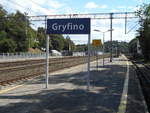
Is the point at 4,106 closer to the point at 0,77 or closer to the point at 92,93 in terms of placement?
the point at 92,93

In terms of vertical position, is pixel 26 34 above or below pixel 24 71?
above

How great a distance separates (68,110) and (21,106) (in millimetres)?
1717

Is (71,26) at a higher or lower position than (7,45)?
lower

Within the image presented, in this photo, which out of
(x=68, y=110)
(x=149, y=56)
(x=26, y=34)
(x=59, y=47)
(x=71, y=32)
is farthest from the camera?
(x=59, y=47)

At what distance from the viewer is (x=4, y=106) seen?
35.9ft

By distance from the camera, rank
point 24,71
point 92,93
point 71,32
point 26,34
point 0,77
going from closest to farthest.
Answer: point 92,93
point 71,32
point 0,77
point 24,71
point 26,34

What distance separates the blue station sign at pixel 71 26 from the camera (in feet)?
53.2

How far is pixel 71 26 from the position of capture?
16.3 metres

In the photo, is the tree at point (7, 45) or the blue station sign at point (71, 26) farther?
the tree at point (7, 45)

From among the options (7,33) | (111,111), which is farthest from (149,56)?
(111,111)

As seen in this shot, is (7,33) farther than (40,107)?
Yes

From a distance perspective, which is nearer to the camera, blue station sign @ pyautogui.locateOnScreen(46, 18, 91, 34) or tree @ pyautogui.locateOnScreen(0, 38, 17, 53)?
blue station sign @ pyautogui.locateOnScreen(46, 18, 91, 34)

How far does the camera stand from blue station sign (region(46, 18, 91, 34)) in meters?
16.2

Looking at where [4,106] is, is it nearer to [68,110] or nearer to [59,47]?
[68,110]
